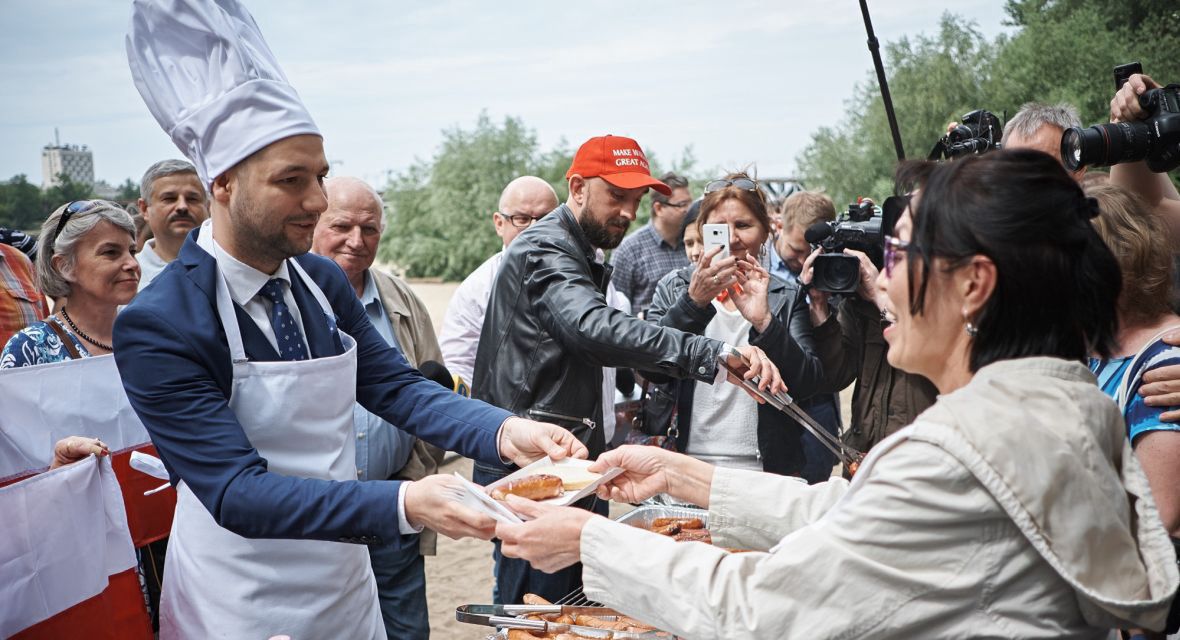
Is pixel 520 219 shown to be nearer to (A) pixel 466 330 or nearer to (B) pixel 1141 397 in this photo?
(A) pixel 466 330

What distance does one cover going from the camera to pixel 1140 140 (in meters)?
3.13

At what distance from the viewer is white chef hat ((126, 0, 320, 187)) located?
→ 2068mm

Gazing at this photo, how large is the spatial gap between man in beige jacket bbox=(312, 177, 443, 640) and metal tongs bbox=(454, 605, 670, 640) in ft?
4.40

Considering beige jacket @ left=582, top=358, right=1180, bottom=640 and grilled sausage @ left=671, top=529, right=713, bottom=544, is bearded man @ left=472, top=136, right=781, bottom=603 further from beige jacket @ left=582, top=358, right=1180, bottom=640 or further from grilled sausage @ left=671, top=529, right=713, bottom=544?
beige jacket @ left=582, top=358, right=1180, bottom=640

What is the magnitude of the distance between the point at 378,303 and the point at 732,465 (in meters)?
1.69

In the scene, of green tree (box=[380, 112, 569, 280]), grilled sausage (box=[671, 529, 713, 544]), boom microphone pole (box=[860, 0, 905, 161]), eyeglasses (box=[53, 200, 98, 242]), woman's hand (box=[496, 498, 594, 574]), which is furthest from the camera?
green tree (box=[380, 112, 569, 280])

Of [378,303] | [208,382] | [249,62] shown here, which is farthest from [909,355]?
[378,303]

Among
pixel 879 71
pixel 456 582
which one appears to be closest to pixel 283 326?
pixel 879 71

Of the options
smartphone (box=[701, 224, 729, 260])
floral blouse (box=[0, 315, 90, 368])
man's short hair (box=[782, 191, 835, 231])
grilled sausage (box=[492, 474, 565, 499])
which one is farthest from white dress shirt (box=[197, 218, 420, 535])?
man's short hair (box=[782, 191, 835, 231])

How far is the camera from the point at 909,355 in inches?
66.9

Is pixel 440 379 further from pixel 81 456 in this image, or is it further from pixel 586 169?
pixel 81 456

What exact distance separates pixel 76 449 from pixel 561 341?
162 centimetres

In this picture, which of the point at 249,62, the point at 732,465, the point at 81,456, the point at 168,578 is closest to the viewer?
the point at 249,62

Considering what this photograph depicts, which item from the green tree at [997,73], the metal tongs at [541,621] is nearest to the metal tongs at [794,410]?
the metal tongs at [541,621]
